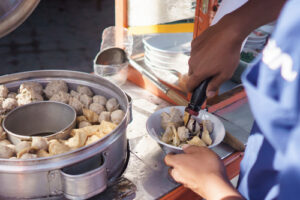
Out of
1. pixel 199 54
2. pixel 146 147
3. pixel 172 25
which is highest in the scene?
pixel 199 54

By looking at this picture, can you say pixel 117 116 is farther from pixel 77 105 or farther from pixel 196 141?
pixel 196 141

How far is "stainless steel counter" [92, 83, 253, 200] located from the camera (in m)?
0.96

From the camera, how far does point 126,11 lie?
1.58m

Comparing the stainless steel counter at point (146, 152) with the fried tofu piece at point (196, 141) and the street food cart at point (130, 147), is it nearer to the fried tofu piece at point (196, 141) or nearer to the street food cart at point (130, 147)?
the street food cart at point (130, 147)

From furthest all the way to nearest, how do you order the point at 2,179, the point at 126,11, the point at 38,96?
the point at 126,11 → the point at 38,96 → the point at 2,179

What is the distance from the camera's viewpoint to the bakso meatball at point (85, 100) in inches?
44.8

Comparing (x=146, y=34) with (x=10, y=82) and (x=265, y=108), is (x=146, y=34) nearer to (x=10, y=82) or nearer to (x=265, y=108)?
(x=10, y=82)

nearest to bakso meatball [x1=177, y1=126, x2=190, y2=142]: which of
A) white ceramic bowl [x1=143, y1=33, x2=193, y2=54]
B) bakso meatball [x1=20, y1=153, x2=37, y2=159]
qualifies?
bakso meatball [x1=20, y1=153, x2=37, y2=159]

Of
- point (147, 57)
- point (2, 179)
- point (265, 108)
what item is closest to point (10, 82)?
point (2, 179)

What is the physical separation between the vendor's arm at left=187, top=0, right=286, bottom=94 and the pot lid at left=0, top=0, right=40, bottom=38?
513mm

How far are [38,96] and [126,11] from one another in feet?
2.26

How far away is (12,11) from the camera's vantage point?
0.92 m

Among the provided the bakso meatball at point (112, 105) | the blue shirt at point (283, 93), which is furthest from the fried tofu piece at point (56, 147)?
the blue shirt at point (283, 93)

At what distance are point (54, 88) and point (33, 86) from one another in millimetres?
77
